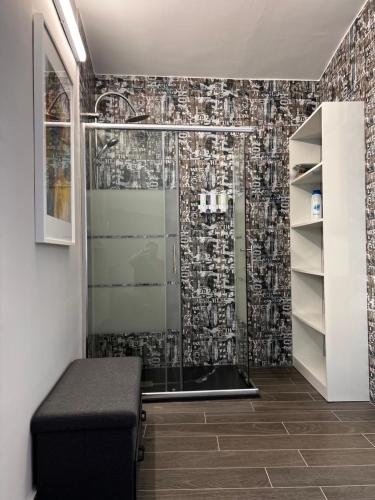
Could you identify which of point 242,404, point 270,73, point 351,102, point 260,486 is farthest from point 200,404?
point 270,73

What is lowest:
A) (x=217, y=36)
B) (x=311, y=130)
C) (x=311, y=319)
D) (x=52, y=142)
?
(x=311, y=319)

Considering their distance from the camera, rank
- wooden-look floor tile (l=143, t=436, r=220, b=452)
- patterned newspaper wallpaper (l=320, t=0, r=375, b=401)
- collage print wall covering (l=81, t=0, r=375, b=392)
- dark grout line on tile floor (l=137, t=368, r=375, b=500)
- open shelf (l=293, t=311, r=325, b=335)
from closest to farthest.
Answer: dark grout line on tile floor (l=137, t=368, r=375, b=500) → wooden-look floor tile (l=143, t=436, r=220, b=452) → patterned newspaper wallpaper (l=320, t=0, r=375, b=401) → open shelf (l=293, t=311, r=325, b=335) → collage print wall covering (l=81, t=0, r=375, b=392)

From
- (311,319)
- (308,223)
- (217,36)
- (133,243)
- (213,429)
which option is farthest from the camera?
(311,319)

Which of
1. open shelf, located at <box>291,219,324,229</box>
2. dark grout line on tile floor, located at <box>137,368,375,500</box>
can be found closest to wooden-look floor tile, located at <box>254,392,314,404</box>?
dark grout line on tile floor, located at <box>137,368,375,500</box>

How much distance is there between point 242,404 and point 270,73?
287 cm

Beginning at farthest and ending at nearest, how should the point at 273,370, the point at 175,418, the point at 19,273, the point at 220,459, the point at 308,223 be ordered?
the point at 273,370
the point at 308,223
the point at 175,418
the point at 220,459
the point at 19,273

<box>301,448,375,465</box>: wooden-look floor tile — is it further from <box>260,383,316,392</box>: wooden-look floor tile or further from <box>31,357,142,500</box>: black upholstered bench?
<box>31,357,142,500</box>: black upholstered bench

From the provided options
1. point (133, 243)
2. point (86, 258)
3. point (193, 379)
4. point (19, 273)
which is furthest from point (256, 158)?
point (19, 273)

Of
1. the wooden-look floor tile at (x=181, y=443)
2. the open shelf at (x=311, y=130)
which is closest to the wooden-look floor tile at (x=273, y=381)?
the wooden-look floor tile at (x=181, y=443)

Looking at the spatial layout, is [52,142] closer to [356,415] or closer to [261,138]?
[261,138]

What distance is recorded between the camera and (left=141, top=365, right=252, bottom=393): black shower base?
266 centimetres

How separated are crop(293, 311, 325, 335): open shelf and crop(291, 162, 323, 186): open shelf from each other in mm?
1189

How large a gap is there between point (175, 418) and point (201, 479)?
645 millimetres

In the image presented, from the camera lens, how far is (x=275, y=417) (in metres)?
2.32
